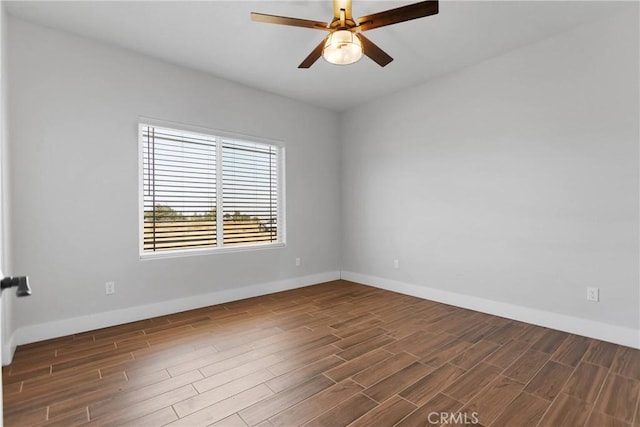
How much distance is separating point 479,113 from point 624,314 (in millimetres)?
2335

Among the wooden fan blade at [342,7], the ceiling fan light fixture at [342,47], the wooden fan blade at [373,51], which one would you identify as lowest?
the ceiling fan light fixture at [342,47]

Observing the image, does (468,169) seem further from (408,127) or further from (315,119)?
(315,119)

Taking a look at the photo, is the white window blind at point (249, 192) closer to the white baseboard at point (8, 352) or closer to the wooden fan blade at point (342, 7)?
the white baseboard at point (8, 352)

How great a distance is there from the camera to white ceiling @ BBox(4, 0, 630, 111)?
272 cm

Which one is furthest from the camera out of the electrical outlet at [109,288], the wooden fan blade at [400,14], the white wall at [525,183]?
the electrical outlet at [109,288]

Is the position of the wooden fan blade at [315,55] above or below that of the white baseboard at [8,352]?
above

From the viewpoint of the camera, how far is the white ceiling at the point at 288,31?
8.92 feet

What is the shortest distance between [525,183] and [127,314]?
168 inches

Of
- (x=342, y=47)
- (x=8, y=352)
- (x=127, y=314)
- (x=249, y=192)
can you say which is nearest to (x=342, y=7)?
(x=342, y=47)

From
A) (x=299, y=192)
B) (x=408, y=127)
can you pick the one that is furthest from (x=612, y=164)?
(x=299, y=192)

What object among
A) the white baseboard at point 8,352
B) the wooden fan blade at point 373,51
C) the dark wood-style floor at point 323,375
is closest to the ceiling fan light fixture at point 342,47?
the wooden fan blade at point 373,51

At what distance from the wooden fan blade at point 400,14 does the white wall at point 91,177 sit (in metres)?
2.27

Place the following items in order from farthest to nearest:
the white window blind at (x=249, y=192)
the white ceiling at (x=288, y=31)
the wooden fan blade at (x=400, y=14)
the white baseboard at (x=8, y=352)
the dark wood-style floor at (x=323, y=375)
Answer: the white window blind at (x=249, y=192) → the white ceiling at (x=288, y=31) → the white baseboard at (x=8, y=352) → the wooden fan blade at (x=400, y=14) → the dark wood-style floor at (x=323, y=375)

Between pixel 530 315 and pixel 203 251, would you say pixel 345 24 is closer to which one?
pixel 203 251
